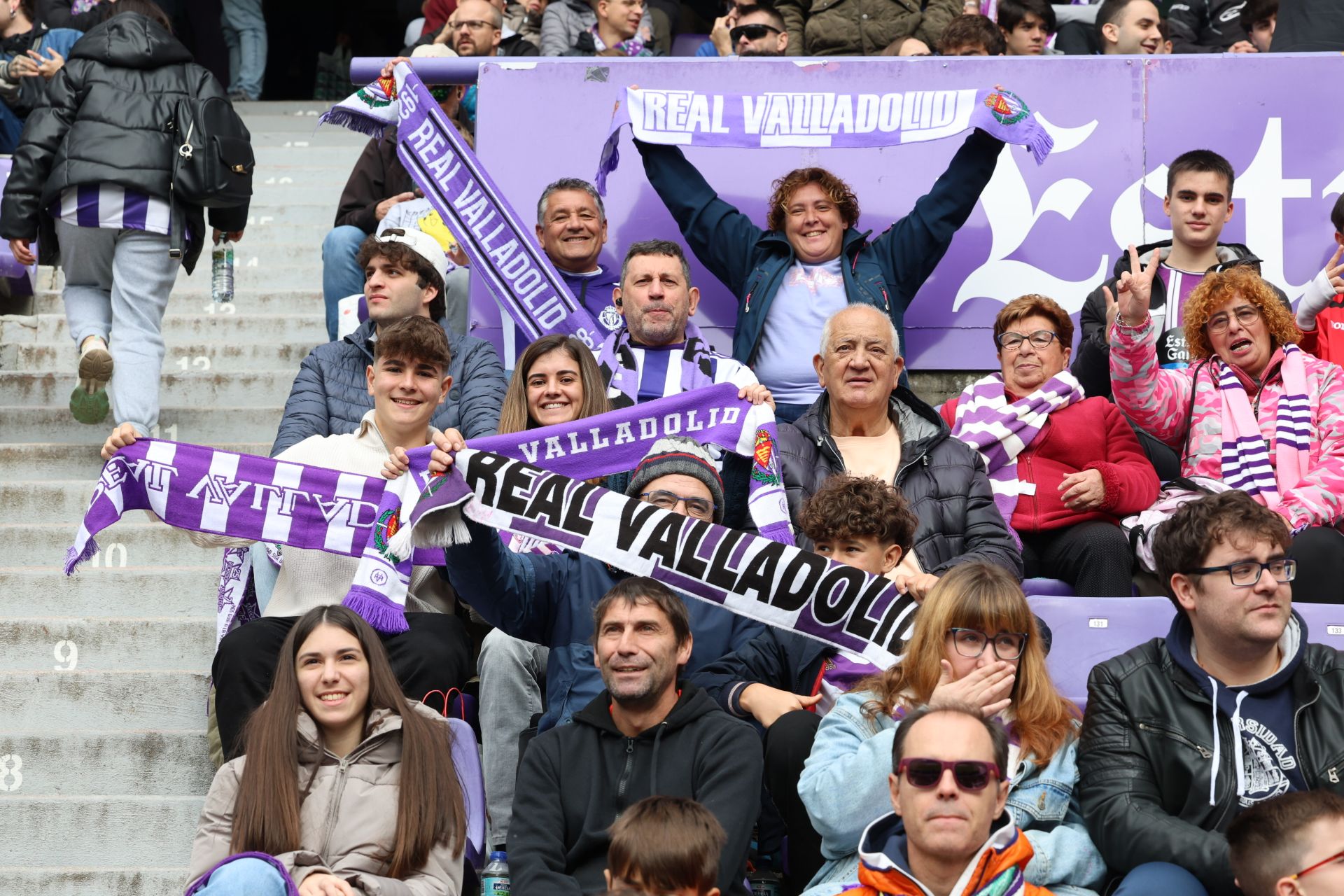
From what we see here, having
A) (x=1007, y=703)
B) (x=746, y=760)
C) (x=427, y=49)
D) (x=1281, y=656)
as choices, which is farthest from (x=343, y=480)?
(x=427, y=49)

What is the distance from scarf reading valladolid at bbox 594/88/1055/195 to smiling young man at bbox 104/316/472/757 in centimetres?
197

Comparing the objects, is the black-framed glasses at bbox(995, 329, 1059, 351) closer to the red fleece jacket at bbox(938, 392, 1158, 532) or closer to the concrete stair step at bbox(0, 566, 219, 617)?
the red fleece jacket at bbox(938, 392, 1158, 532)

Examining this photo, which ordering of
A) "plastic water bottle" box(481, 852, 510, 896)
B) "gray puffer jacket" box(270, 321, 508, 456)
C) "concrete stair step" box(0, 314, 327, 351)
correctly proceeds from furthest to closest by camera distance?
1. "concrete stair step" box(0, 314, 327, 351)
2. "gray puffer jacket" box(270, 321, 508, 456)
3. "plastic water bottle" box(481, 852, 510, 896)

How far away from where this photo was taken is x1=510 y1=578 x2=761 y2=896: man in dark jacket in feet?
14.5

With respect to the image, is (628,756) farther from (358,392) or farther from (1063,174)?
(1063,174)

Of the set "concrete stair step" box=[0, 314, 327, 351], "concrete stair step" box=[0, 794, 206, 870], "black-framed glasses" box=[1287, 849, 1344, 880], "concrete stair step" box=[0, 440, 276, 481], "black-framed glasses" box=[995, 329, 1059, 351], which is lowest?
"concrete stair step" box=[0, 794, 206, 870]

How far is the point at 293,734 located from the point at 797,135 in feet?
13.5

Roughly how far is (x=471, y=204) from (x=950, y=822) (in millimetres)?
4346

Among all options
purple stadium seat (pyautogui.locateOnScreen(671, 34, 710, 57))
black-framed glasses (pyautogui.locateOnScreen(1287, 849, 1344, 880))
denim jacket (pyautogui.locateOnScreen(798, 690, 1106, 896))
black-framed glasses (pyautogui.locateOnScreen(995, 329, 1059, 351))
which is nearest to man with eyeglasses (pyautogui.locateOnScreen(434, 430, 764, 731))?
denim jacket (pyautogui.locateOnScreen(798, 690, 1106, 896))

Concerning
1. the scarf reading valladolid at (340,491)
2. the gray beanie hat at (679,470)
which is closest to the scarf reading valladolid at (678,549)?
the gray beanie hat at (679,470)

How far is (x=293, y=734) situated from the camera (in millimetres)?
4621

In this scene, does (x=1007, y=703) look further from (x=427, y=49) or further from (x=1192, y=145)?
(x=427, y=49)

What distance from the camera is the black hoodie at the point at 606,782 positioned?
4.40m

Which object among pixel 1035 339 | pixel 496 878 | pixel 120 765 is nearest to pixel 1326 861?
pixel 496 878
